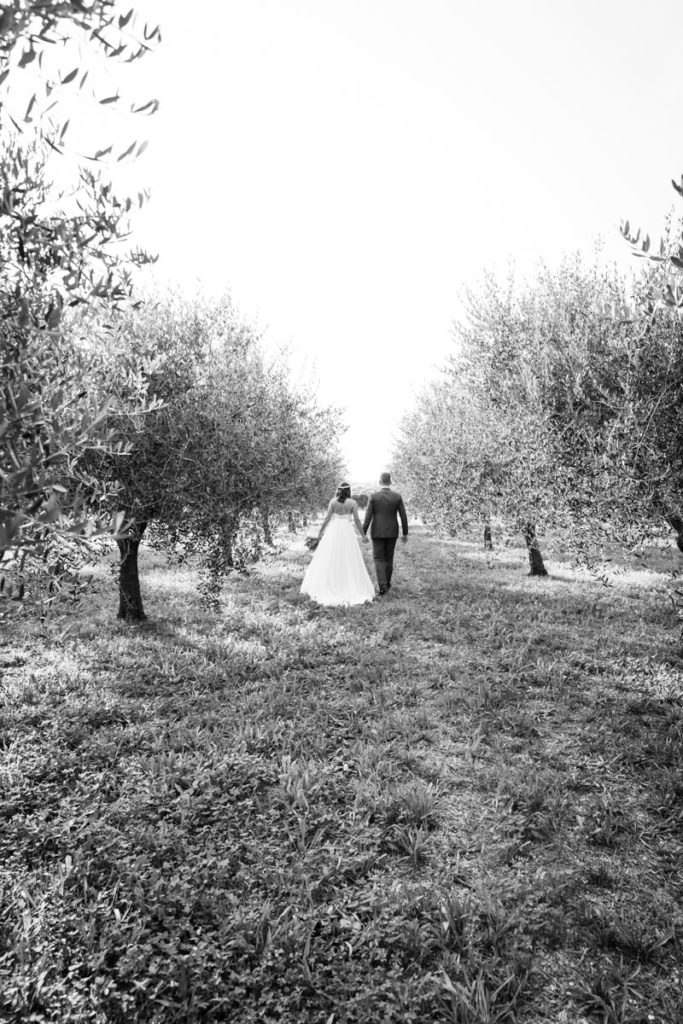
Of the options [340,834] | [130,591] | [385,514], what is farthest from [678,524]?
[130,591]

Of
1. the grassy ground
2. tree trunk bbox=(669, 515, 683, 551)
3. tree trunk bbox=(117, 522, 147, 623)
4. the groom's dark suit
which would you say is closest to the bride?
the groom's dark suit

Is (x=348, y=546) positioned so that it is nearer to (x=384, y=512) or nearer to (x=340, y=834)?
(x=384, y=512)

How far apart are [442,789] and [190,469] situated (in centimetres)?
706

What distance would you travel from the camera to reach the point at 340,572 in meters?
15.1

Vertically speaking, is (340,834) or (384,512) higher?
(384,512)

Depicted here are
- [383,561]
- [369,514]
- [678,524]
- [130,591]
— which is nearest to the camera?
[678,524]

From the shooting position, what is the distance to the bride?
15.0 metres

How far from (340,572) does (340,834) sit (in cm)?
992

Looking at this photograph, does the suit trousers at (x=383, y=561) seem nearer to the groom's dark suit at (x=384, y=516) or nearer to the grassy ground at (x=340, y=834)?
the groom's dark suit at (x=384, y=516)

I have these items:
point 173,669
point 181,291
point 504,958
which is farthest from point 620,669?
Answer: point 181,291

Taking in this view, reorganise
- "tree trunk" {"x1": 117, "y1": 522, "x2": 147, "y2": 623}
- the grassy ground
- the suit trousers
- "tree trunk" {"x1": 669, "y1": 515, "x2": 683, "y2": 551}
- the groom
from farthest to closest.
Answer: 1. the suit trousers
2. the groom
3. "tree trunk" {"x1": 117, "y1": 522, "x2": 147, "y2": 623}
4. "tree trunk" {"x1": 669, "y1": 515, "x2": 683, "y2": 551}
5. the grassy ground

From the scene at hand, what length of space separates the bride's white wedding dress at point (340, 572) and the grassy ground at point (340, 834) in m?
4.47

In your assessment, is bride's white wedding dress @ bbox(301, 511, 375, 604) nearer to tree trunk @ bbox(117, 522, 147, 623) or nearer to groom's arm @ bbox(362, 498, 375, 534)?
groom's arm @ bbox(362, 498, 375, 534)

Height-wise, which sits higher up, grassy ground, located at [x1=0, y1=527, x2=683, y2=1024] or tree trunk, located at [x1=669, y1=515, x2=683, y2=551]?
tree trunk, located at [x1=669, y1=515, x2=683, y2=551]
